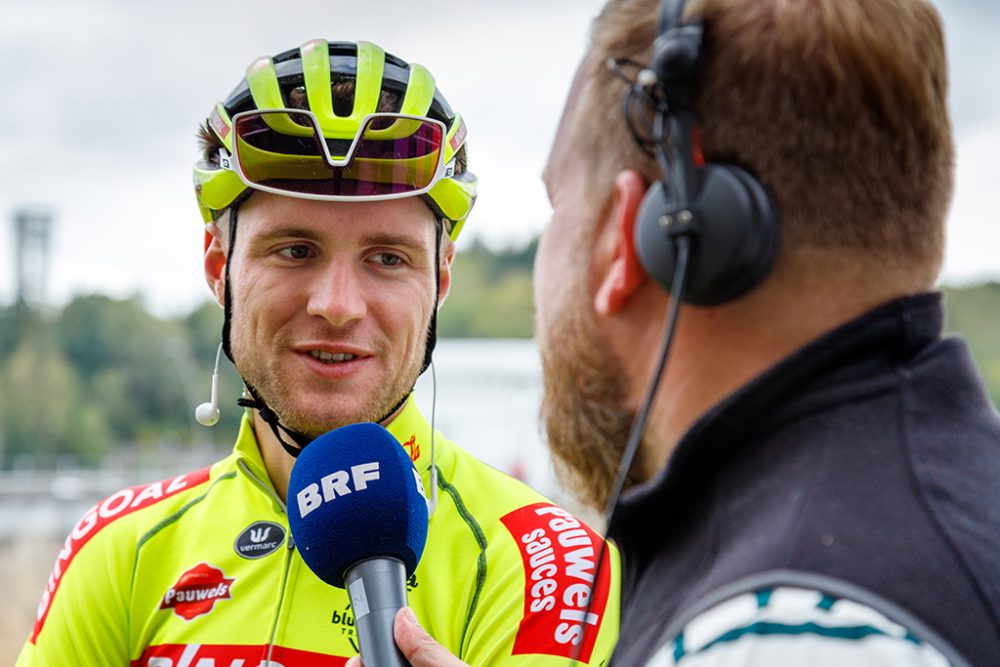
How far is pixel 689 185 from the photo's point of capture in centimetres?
167

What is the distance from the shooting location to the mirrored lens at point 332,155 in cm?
287

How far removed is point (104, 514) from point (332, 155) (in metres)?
1.14

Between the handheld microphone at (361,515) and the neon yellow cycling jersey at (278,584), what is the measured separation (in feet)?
1.06

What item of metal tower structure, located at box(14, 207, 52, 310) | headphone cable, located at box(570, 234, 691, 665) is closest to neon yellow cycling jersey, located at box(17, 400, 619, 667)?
headphone cable, located at box(570, 234, 691, 665)

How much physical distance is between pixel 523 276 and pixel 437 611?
102 m

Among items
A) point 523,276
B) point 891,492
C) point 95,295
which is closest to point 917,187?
point 891,492

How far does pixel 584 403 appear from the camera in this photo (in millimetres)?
1863

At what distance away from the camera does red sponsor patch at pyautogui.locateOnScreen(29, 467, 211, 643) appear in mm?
2967

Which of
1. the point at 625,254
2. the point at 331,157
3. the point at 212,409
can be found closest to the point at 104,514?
the point at 212,409

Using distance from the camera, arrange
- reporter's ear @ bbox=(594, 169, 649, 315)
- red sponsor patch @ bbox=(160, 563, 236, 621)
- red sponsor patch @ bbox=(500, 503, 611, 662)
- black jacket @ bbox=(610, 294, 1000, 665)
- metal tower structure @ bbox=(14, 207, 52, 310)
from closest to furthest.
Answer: black jacket @ bbox=(610, 294, 1000, 665)
reporter's ear @ bbox=(594, 169, 649, 315)
red sponsor patch @ bbox=(500, 503, 611, 662)
red sponsor patch @ bbox=(160, 563, 236, 621)
metal tower structure @ bbox=(14, 207, 52, 310)

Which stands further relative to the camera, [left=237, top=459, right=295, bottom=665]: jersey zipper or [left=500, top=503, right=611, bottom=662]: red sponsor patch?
[left=237, top=459, right=295, bottom=665]: jersey zipper

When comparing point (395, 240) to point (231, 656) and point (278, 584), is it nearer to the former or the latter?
point (278, 584)

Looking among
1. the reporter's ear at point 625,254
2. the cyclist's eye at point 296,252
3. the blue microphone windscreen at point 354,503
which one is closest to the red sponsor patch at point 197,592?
the blue microphone windscreen at point 354,503

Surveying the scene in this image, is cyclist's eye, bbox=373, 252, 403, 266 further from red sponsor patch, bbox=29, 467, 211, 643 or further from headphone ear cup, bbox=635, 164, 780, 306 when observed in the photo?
headphone ear cup, bbox=635, 164, 780, 306
